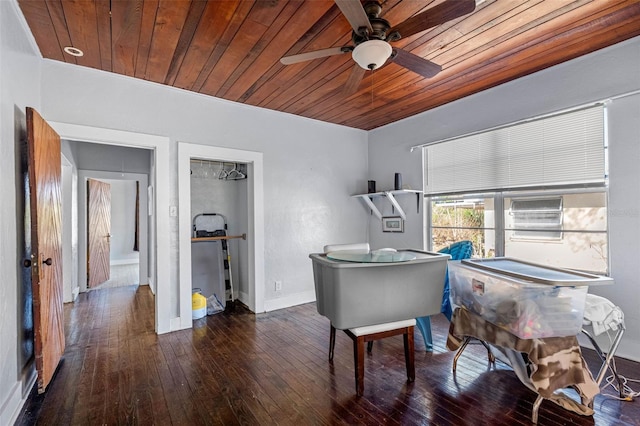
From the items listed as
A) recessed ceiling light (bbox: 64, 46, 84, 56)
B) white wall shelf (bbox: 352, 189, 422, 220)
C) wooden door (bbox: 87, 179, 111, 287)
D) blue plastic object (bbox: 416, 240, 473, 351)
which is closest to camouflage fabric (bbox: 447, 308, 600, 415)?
blue plastic object (bbox: 416, 240, 473, 351)

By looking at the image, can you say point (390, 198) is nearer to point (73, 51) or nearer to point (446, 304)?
point (446, 304)

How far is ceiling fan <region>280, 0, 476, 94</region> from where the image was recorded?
5.33 ft

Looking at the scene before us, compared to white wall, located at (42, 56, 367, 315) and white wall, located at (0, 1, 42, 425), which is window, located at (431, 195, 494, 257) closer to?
white wall, located at (42, 56, 367, 315)

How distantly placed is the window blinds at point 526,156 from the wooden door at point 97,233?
584 cm

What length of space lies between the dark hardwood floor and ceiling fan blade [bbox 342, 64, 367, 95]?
7.54 ft

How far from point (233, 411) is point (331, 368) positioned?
837 mm

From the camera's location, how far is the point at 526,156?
10.3ft

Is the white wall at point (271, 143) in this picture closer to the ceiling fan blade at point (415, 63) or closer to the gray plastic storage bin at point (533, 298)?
the ceiling fan blade at point (415, 63)

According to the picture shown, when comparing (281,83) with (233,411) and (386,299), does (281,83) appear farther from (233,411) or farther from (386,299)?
(233,411)

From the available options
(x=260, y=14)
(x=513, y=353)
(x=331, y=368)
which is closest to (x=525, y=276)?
(x=513, y=353)

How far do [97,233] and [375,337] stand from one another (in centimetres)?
614

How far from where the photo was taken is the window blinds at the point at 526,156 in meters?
2.72

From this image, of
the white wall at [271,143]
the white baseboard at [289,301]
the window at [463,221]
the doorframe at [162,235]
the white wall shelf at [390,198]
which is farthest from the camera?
the white wall shelf at [390,198]

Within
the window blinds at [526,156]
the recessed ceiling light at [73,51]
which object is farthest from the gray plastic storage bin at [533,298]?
the recessed ceiling light at [73,51]
